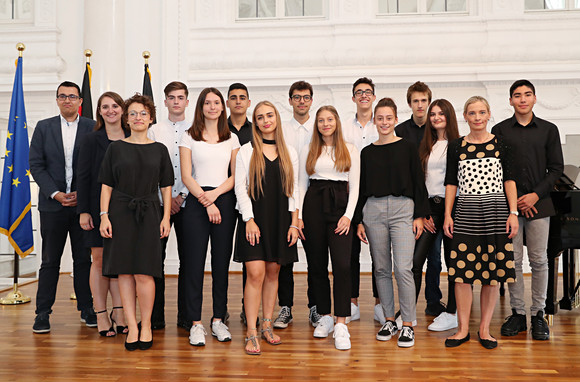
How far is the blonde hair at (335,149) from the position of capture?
3.25 metres

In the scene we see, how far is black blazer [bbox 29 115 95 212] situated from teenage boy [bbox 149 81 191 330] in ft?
1.91

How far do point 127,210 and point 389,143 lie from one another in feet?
5.31

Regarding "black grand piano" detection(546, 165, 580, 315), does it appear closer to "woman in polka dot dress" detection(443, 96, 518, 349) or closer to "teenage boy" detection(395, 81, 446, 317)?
"woman in polka dot dress" detection(443, 96, 518, 349)

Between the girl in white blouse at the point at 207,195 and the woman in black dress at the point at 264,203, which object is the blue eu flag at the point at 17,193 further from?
the woman in black dress at the point at 264,203

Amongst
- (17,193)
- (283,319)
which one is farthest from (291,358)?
(17,193)

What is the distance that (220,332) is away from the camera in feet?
10.9

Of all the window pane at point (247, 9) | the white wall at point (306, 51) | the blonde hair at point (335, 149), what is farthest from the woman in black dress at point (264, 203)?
the window pane at point (247, 9)

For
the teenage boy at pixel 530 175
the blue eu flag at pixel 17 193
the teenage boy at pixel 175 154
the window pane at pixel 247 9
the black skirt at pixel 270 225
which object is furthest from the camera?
the window pane at pixel 247 9

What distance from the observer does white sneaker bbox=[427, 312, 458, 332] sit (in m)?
3.58

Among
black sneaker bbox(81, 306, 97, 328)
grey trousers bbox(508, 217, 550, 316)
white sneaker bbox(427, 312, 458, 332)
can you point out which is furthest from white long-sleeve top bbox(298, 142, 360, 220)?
black sneaker bbox(81, 306, 97, 328)

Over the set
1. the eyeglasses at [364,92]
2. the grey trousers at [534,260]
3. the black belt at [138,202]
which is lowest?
the grey trousers at [534,260]

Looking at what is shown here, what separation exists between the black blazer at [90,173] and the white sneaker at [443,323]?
90.8 inches

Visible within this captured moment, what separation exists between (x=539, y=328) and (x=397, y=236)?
3.53 ft

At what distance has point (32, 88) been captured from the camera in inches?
257
